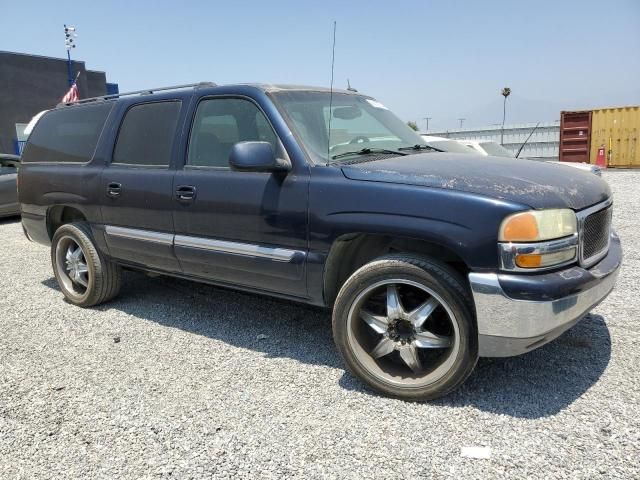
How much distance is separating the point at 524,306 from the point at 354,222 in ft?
3.34

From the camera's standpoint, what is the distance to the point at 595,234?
9.67ft

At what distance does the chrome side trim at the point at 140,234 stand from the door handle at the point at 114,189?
0.29 metres

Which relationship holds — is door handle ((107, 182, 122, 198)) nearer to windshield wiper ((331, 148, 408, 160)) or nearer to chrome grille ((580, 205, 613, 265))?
windshield wiper ((331, 148, 408, 160))

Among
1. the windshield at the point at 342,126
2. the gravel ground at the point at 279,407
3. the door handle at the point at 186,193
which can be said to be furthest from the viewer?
the door handle at the point at 186,193

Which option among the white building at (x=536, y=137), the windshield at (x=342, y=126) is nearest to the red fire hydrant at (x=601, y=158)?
the white building at (x=536, y=137)

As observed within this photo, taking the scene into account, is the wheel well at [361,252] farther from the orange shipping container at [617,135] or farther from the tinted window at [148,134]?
the orange shipping container at [617,135]

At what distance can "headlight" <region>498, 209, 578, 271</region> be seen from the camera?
8.21 ft

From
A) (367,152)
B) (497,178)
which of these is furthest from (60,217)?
(497,178)

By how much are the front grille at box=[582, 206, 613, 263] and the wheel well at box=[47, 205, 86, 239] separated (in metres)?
4.33

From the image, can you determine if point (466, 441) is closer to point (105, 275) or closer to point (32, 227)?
point (105, 275)

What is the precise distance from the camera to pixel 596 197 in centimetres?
299

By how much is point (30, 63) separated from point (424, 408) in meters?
35.9

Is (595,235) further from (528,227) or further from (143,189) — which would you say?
(143,189)

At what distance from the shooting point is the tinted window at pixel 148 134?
13.1 feet
